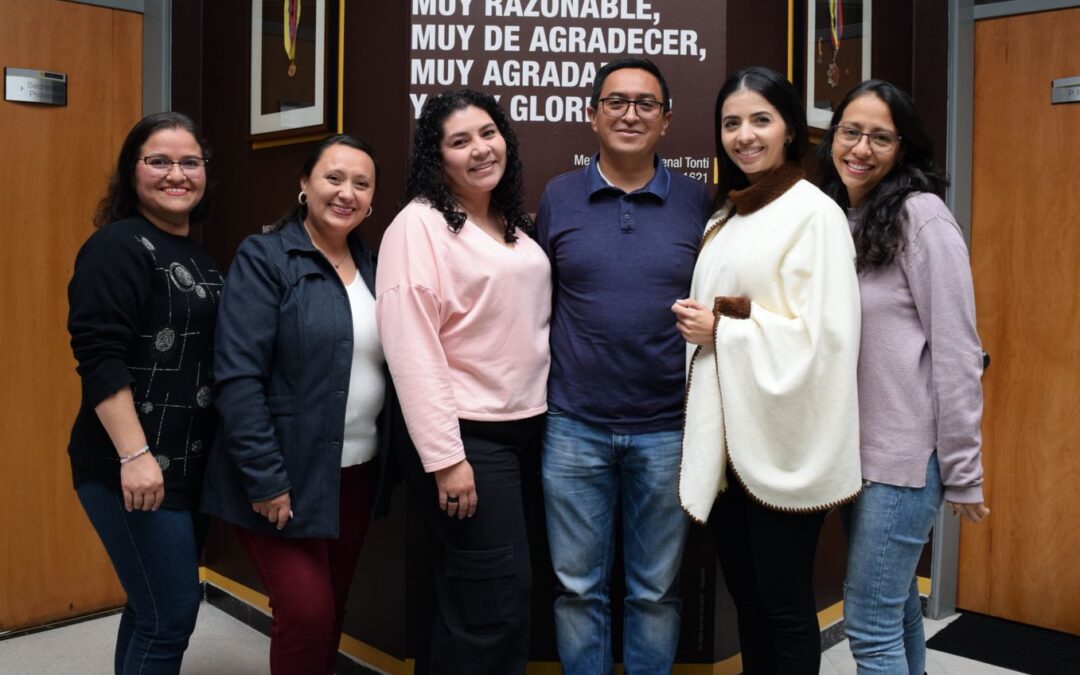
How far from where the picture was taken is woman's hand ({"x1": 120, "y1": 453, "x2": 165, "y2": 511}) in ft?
5.54

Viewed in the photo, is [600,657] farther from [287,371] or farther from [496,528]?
[287,371]

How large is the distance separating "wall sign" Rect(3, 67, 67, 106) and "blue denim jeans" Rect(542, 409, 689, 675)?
2061mm

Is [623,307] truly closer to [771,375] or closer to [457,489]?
[771,375]

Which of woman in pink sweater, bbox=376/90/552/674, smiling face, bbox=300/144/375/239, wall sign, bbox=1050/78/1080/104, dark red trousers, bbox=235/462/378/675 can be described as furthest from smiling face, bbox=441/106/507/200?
wall sign, bbox=1050/78/1080/104

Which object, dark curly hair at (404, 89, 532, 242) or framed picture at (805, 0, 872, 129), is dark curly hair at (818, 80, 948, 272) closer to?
dark curly hair at (404, 89, 532, 242)

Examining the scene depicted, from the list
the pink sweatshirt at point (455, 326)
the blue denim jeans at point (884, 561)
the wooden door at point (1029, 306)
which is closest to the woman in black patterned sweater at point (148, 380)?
the pink sweatshirt at point (455, 326)

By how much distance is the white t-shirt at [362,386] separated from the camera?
1.87 m

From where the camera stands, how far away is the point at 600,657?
213cm

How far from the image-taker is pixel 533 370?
194 centimetres

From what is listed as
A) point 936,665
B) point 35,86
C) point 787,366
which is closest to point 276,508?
point 787,366

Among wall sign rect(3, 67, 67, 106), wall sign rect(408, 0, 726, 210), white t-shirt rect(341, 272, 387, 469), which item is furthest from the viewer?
wall sign rect(3, 67, 67, 106)

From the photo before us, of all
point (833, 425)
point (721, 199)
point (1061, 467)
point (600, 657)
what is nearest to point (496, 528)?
point (600, 657)

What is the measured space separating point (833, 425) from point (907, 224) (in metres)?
0.43

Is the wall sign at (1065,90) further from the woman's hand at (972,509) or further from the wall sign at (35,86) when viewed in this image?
the wall sign at (35,86)
